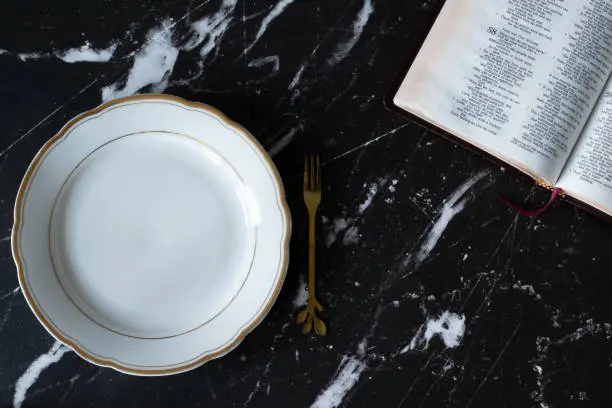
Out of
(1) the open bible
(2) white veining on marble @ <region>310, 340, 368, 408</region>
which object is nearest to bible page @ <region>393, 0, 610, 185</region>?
(1) the open bible

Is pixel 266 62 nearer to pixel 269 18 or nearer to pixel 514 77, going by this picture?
pixel 269 18

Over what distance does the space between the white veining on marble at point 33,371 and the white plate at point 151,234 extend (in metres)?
0.09

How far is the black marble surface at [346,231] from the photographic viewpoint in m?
0.74

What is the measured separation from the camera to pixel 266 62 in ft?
2.50

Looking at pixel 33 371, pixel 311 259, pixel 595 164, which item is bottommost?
pixel 33 371

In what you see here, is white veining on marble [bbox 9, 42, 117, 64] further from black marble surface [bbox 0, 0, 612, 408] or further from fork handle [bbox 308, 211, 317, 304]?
Result: fork handle [bbox 308, 211, 317, 304]

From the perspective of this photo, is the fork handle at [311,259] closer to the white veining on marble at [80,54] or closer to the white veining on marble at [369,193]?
the white veining on marble at [369,193]

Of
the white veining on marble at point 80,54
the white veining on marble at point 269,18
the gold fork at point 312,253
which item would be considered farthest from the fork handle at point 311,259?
the white veining on marble at point 80,54

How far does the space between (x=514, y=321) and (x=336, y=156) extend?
1.01 ft

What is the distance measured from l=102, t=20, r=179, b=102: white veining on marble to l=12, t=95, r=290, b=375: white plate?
0.08 metres

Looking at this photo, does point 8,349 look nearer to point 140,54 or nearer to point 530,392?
point 140,54

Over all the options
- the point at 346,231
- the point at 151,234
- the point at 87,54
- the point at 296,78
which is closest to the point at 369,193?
the point at 346,231

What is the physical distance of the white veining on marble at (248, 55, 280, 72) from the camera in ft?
2.50

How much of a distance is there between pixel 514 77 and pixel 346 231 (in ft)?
0.91
